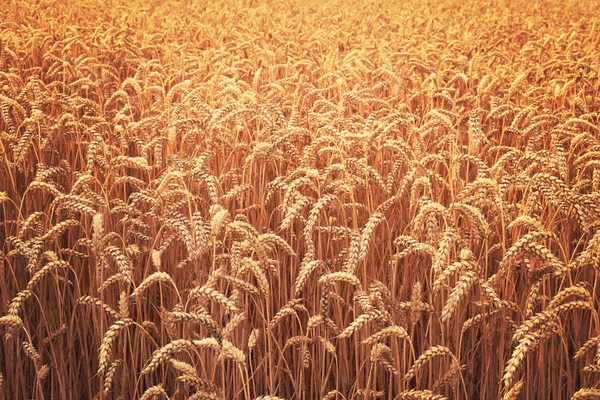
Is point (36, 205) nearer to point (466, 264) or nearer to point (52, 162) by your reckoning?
point (52, 162)

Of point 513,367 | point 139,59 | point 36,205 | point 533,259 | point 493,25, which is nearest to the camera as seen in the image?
point 513,367

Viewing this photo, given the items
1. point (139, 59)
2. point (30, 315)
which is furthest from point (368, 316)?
point (139, 59)

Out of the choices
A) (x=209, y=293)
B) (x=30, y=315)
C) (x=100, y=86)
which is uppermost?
(x=100, y=86)

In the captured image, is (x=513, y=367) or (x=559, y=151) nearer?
(x=513, y=367)

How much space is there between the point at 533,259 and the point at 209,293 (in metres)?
1.22

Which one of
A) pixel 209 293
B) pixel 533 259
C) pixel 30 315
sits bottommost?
pixel 30 315

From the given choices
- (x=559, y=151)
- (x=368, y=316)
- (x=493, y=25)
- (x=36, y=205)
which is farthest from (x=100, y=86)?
(x=493, y=25)

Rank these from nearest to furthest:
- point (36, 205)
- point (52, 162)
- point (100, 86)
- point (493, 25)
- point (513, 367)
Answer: point (513, 367), point (36, 205), point (52, 162), point (100, 86), point (493, 25)

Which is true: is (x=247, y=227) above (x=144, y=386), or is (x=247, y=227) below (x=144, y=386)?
above

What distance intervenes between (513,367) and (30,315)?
1775 millimetres

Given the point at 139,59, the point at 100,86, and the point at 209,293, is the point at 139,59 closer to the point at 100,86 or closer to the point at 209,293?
the point at 100,86

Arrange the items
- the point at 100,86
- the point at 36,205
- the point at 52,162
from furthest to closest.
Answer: the point at 100,86 → the point at 52,162 → the point at 36,205

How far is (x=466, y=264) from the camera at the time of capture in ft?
4.91

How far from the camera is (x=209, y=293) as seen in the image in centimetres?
144
